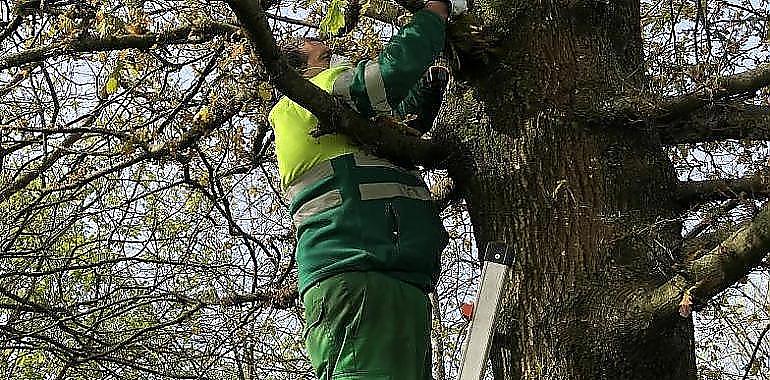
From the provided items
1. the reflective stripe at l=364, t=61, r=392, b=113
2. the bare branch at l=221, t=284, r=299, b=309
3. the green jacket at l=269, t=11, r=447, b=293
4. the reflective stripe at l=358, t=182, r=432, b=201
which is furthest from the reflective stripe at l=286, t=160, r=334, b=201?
the bare branch at l=221, t=284, r=299, b=309

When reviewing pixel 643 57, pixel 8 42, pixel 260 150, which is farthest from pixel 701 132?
pixel 8 42

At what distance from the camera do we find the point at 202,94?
13.2ft

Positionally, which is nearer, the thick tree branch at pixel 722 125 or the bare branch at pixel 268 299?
the thick tree branch at pixel 722 125

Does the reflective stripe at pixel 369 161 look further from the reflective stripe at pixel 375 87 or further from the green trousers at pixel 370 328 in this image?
the green trousers at pixel 370 328

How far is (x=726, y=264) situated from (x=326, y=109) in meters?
1.01

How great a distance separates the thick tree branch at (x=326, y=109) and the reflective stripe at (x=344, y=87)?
100 millimetres

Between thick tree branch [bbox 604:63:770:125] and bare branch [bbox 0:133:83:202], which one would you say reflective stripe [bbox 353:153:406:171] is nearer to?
thick tree branch [bbox 604:63:770:125]

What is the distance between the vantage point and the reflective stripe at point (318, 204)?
9.32 feet

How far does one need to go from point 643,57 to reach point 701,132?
11.8 inches

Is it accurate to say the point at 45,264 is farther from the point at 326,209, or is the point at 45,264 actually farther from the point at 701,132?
the point at 701,132

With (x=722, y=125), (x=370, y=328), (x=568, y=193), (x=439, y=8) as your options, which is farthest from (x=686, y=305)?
(x=439, y=8)

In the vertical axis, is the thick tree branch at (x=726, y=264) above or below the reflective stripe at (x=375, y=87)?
below

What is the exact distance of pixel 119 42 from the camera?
307 centimetres

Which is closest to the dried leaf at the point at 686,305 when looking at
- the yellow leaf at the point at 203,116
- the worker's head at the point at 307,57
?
the worker's head at the point at 307,57
